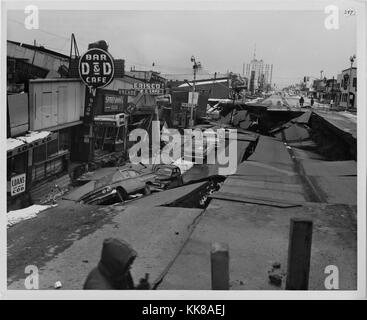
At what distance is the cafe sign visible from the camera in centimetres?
331

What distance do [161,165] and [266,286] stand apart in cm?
664

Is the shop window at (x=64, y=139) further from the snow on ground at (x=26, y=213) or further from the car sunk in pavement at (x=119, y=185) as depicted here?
the car sunk in pavement at (x=119, y=185)

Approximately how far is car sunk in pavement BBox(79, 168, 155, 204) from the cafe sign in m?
3.00

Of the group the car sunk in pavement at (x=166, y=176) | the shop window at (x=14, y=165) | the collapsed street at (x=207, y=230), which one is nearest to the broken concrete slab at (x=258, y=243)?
the collapsed street at (x=207, y=230)

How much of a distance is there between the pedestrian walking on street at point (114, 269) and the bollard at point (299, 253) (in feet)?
3.45

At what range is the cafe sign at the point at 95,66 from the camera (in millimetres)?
3314

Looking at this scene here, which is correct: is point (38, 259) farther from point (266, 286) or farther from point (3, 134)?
point (266, 286)

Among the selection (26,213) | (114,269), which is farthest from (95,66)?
(26,213)

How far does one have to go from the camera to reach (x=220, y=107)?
1742cm

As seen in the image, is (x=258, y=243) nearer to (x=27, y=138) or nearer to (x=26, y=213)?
(x=26, y=213)

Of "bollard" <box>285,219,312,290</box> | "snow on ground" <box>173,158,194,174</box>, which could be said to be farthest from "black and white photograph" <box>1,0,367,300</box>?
"snow on ground" <box>173,158,194,174</box>

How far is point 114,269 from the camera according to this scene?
261cm

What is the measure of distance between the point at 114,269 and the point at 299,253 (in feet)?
4.03

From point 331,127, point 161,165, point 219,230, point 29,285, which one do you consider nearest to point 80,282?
point 29,285
